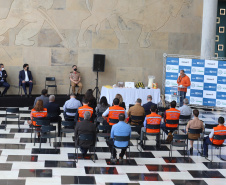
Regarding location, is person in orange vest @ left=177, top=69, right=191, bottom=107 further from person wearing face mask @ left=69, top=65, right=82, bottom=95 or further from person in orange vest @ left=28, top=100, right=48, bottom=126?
person in orange vest @ left=28, top=100, right=48, bottom=126

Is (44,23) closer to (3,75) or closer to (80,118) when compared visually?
(3,75)

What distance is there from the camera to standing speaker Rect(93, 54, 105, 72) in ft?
65.2

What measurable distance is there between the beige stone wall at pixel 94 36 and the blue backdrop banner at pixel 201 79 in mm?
1848

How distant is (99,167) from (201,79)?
966 cm

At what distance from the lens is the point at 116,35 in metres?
20.2

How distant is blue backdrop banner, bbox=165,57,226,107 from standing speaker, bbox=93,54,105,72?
2940 mm

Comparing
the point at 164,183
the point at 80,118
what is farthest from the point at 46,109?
the point at 164,183

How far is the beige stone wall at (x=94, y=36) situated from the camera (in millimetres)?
19219

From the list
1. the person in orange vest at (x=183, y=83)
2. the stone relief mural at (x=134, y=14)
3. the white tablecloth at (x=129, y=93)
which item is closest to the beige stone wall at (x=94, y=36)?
the stone relief mural at (x=134, y=14)

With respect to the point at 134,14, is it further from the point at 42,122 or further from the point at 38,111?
the point at 42,122

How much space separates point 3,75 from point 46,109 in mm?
6710

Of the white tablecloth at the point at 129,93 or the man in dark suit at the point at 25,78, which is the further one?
the man in dark suit at the point at 25,78

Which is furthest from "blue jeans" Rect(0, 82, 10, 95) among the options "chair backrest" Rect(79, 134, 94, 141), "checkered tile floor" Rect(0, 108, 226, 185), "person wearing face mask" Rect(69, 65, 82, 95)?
"chair backrest" Rect(79, 134, 94, 141)

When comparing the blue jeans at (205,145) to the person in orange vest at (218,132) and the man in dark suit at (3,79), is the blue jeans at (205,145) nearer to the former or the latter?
the person in orange vest at (218,132)
